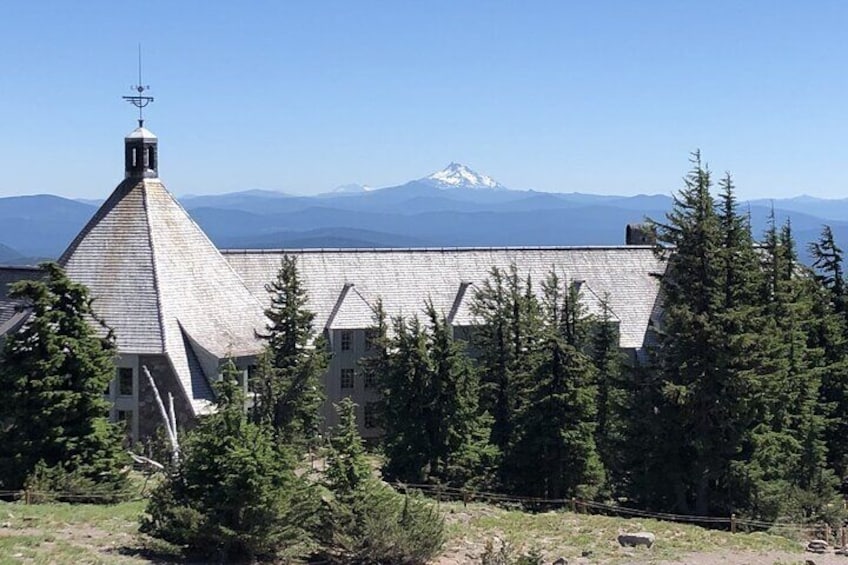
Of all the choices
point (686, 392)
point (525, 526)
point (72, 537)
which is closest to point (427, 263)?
point (686, 392)

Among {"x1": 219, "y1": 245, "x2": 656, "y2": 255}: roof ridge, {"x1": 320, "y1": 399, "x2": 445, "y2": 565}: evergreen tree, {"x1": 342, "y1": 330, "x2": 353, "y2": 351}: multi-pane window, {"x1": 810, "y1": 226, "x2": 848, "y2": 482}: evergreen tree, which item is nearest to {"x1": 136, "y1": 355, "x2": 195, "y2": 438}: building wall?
{"x1": 219, "y1": 245, "x2": 656, "y2": 255}: roof ridge

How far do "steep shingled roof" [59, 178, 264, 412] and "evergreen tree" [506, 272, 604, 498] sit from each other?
12.7 metres

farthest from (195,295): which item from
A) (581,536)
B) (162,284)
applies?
(581,536)

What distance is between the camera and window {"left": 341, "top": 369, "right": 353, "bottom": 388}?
54500mm

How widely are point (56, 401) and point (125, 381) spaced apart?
12.0 m

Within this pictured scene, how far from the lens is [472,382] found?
1518 inches

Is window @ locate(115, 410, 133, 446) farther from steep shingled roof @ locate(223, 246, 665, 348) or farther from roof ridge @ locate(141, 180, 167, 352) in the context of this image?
steep shingled roof @ locate(223, 246, 665, 348)

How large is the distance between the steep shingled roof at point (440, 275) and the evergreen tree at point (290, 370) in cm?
641

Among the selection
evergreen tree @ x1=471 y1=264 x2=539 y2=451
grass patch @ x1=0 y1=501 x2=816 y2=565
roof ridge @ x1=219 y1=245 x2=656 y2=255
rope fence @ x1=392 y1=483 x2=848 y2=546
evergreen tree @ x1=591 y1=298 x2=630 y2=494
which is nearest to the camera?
grass patch @ x1=0 y1=501 x2=816 y2=565

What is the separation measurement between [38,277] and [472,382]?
19092 mm

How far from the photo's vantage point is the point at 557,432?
123 feet

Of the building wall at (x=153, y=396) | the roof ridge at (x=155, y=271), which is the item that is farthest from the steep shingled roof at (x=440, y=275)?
the building wall at (x=153, y=396)

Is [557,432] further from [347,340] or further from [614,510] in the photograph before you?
[347,340]

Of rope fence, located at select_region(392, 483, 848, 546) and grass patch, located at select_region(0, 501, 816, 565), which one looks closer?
grass patch, located at select_region(0, 501, 816, 565)
